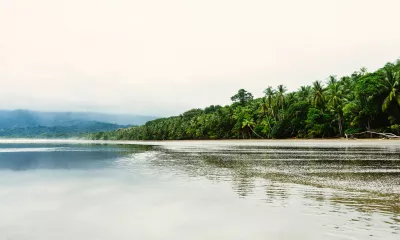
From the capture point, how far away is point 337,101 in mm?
78625

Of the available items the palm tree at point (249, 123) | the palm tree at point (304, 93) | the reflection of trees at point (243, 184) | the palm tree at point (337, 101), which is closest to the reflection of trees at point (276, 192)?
the reflection of trees at point (243, 184)

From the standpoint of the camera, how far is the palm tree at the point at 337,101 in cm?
7606

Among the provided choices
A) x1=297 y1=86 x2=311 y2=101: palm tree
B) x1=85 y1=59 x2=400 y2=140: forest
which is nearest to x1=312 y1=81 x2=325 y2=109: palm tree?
x1=85 y1=59 x2=400 y2=140: forest

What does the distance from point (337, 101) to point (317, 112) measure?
599cm

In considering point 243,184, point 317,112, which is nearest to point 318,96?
point 317,112

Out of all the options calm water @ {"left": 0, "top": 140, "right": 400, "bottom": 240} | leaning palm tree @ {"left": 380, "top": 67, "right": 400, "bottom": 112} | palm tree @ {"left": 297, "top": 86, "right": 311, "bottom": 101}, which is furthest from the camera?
palm tree @ {"left": 297, "top": 86, "right": 311, "bottom": 101}

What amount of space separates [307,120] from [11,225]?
79.4 m

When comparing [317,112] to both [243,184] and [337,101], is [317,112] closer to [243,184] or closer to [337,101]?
[337,101]

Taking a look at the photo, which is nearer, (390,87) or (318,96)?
(390,87)

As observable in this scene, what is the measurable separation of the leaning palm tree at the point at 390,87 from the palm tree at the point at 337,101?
43.7 ft

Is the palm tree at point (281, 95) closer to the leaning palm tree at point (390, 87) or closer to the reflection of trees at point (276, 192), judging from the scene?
the leaning palm tree at point (390, 87)

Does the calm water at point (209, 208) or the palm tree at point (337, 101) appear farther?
the palm tree at point (337, 101)

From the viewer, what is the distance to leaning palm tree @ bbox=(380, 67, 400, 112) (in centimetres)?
5791

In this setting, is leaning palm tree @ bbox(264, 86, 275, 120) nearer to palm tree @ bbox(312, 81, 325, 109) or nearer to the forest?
the forest
